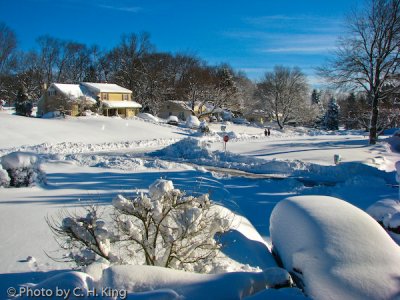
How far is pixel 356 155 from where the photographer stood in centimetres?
2759

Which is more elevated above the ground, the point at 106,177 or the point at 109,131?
the point at 109,131

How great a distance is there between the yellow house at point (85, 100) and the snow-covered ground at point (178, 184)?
322 inches

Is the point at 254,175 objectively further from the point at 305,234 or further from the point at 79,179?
the point at 305,234

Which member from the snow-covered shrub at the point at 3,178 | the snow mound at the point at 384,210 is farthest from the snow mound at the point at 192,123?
the snow mound at the point at 384,210

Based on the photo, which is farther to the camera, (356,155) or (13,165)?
(356,155)

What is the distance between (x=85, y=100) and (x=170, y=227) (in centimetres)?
4522

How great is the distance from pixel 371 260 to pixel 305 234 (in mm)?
1277

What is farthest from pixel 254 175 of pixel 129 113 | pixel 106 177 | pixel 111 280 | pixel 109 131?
pixel 129 113

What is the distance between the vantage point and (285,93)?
66875 mm

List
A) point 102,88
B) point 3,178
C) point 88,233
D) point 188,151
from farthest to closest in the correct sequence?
point 102,88 < point 188,151 < point 3,178 < point 88,233

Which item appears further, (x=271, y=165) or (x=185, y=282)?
(x=271, y=165)

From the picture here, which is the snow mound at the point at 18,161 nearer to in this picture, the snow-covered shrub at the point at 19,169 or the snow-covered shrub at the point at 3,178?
the snow-covered shrub at the point at 19,169

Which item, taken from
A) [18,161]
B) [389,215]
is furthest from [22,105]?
[389,215]

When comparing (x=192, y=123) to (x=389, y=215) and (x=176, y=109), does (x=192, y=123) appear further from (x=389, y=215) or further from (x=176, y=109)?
(x=389, y=215)
